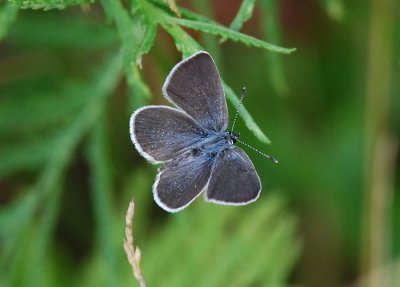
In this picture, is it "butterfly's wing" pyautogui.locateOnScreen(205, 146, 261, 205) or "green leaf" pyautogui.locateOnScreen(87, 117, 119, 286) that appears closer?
"butterfly's wing" pyautogui.locateOnScreen(205, 146, 261, 205)

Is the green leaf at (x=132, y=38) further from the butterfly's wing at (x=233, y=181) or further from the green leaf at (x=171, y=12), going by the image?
the butterfly's wing at (x=233, y=181)

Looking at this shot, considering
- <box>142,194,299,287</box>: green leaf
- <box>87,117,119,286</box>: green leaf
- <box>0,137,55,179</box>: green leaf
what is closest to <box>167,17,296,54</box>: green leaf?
<box>87,117,119,286</box>: green leaf

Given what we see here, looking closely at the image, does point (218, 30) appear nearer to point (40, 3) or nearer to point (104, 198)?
point (40, 3)

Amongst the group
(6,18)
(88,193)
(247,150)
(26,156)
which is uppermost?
(6,18)

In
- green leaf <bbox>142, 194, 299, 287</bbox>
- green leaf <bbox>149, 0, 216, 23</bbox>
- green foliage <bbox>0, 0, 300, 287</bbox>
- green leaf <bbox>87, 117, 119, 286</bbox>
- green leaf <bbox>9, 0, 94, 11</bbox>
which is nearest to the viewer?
green leaf <bbox>9, 0, 94, 11</bbox>

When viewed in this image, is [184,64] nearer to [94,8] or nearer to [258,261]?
[258,261]

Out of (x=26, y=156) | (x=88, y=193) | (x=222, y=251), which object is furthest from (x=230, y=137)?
(x=88, y=193)

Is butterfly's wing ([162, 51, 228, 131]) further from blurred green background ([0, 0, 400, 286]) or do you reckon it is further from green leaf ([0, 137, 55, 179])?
green leaf ([0, 137, 55, 179])
